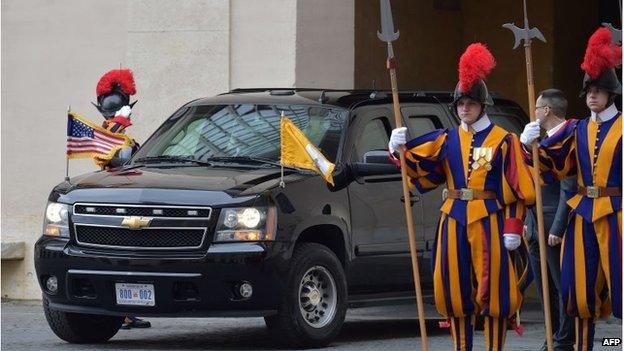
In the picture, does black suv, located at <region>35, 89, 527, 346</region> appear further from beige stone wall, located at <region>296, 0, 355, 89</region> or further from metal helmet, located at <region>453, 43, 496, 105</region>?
beige stone wall, located at <region>296, 0, 355, 89</region>

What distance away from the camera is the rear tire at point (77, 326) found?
12.8 m

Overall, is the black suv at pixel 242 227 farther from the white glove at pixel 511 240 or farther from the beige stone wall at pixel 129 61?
the beige stone wall at pixel 129 61

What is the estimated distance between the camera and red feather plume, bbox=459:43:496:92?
1046cm

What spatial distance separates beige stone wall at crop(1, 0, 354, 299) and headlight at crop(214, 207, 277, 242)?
5.33 meters

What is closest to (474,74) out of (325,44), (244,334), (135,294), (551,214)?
(551,214)

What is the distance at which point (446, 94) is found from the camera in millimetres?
14297

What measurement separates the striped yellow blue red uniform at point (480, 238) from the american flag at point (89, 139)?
14.7ft

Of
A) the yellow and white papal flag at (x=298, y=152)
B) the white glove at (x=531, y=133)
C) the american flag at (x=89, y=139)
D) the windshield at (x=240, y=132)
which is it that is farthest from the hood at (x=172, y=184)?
Answer: the white glove at (x=531, y=133)

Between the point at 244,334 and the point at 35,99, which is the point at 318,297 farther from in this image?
the point at 35,99

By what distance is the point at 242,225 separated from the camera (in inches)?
465

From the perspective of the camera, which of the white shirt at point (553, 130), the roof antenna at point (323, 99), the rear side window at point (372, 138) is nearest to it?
the white shirt at point (553, 130)

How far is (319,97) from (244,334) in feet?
6.46

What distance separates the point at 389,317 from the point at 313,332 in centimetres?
367

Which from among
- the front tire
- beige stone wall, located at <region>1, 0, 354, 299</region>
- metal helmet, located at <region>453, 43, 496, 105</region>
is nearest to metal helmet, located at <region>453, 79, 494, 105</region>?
metal helmet, located at <region>453, 43, 496, 105</region>
